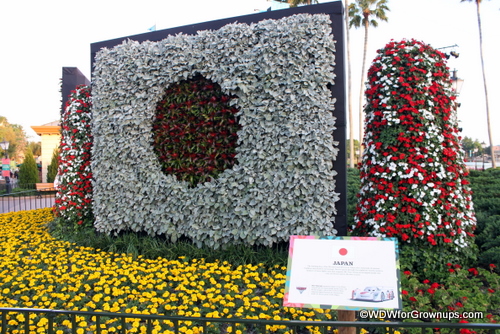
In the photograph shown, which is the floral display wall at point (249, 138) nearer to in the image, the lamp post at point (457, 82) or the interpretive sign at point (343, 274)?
the interpretive sign at point (343, 274)

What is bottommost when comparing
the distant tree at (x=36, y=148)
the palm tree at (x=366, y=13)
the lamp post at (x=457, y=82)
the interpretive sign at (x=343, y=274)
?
the interpretive sign at (x=343, y=274)

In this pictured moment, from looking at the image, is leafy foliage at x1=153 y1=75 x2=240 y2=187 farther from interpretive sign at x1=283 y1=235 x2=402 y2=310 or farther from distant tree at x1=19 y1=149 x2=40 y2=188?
distant tree at x1=19 y1=149 x2=40 y2=188

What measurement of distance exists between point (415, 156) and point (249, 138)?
223 cm

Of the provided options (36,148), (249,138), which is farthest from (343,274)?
(36,148)

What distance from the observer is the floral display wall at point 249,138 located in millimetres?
5020

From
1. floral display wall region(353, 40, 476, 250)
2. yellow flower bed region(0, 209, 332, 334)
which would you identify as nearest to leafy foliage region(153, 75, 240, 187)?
yellow flower bed region(0, 209, 332, 334)

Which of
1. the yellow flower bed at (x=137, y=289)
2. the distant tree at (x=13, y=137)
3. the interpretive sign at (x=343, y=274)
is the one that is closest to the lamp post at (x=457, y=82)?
the yellow flower bed at (x=137, y=289)

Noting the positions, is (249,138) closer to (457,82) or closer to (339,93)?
(339,93)

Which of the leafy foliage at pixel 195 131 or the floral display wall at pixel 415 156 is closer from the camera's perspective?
the floral display wall at pixel 415 156

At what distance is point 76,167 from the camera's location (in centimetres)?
695

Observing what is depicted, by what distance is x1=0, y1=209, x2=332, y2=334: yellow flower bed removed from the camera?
356 cm

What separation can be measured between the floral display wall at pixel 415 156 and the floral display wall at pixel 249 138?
2.10 ft

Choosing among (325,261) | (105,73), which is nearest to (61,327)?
(325,261)

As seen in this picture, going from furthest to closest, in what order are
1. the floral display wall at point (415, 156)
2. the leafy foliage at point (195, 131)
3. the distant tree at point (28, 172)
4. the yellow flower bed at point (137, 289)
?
the distant tree at point (28, 172), the leafy foliage at point (195, 131), the floral display wall at point (415, 156), the yellow flower bed at point (137, 289)
